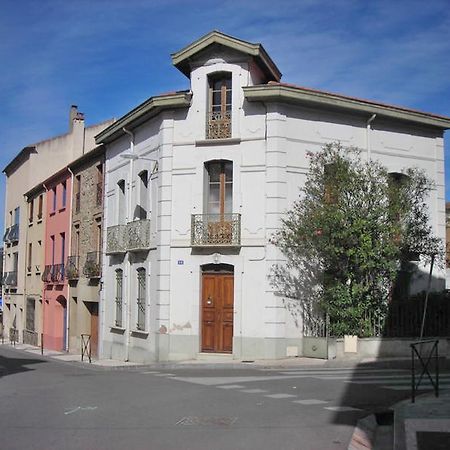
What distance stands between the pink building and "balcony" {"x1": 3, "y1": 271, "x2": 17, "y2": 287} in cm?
842

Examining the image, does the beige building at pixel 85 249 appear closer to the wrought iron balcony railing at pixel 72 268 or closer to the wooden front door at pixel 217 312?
the wrought iron balcony railing at pixel 72 268

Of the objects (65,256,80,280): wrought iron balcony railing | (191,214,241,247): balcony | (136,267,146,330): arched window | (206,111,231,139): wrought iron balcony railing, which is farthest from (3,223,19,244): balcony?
(206,111,231,139): wrought iron balcony railing

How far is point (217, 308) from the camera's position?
19.6 meters

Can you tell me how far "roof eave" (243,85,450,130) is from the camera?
749 inches

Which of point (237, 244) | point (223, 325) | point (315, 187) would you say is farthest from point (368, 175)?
point (223, 325)

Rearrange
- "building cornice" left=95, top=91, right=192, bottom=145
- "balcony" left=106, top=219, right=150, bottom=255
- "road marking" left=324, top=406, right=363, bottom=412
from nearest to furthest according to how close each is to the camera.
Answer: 1. "road marking" left=324, top=406, right=363, bottom=412
2. "building cornice" left=95, top=91, right=192, bottom=145
3. "balcony" left=106, top=219, right=150, bottom=255

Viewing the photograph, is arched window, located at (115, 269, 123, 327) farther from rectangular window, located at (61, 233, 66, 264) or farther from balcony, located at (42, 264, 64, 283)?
rectangular window, located at (61, 233, 66, 264)

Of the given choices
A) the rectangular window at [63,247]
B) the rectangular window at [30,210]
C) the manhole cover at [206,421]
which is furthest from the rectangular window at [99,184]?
the manhole cover at [206,421]

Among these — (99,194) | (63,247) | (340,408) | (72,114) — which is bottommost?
(340,408)

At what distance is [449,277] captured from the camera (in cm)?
3145

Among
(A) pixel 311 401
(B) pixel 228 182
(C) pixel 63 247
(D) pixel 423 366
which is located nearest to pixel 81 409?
(A) pixel 311 401

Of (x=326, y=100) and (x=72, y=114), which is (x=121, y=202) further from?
(x=72, y=114)

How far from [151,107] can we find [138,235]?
4.43 metres

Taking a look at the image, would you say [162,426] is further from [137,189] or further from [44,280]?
[44,280]
